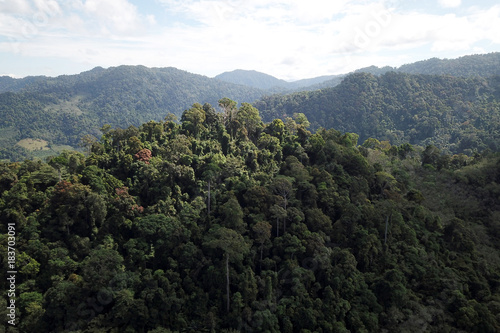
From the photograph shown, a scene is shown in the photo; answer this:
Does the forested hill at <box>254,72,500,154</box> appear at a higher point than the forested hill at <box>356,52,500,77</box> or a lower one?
lower

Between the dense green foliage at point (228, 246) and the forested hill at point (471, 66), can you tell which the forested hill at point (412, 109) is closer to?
the forested hill at point (471, 66)

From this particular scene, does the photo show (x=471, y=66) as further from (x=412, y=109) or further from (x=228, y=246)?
(x=228, y=246)

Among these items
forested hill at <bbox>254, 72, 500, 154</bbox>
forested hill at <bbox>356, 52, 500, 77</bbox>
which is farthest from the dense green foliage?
forested hill at <bbox>356, 52, 500, 77</bbox>

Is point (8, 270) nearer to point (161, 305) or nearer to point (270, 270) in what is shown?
point (161, 305)

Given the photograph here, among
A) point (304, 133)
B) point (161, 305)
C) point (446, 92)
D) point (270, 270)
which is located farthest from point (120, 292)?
point (446, 92)

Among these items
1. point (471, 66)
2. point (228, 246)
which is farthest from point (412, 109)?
point (228, 246)

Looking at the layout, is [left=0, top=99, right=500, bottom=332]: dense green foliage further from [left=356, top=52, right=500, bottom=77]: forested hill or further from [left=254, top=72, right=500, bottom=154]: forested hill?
[left=356, top=52, right=500, bottom=77]: forested hill
